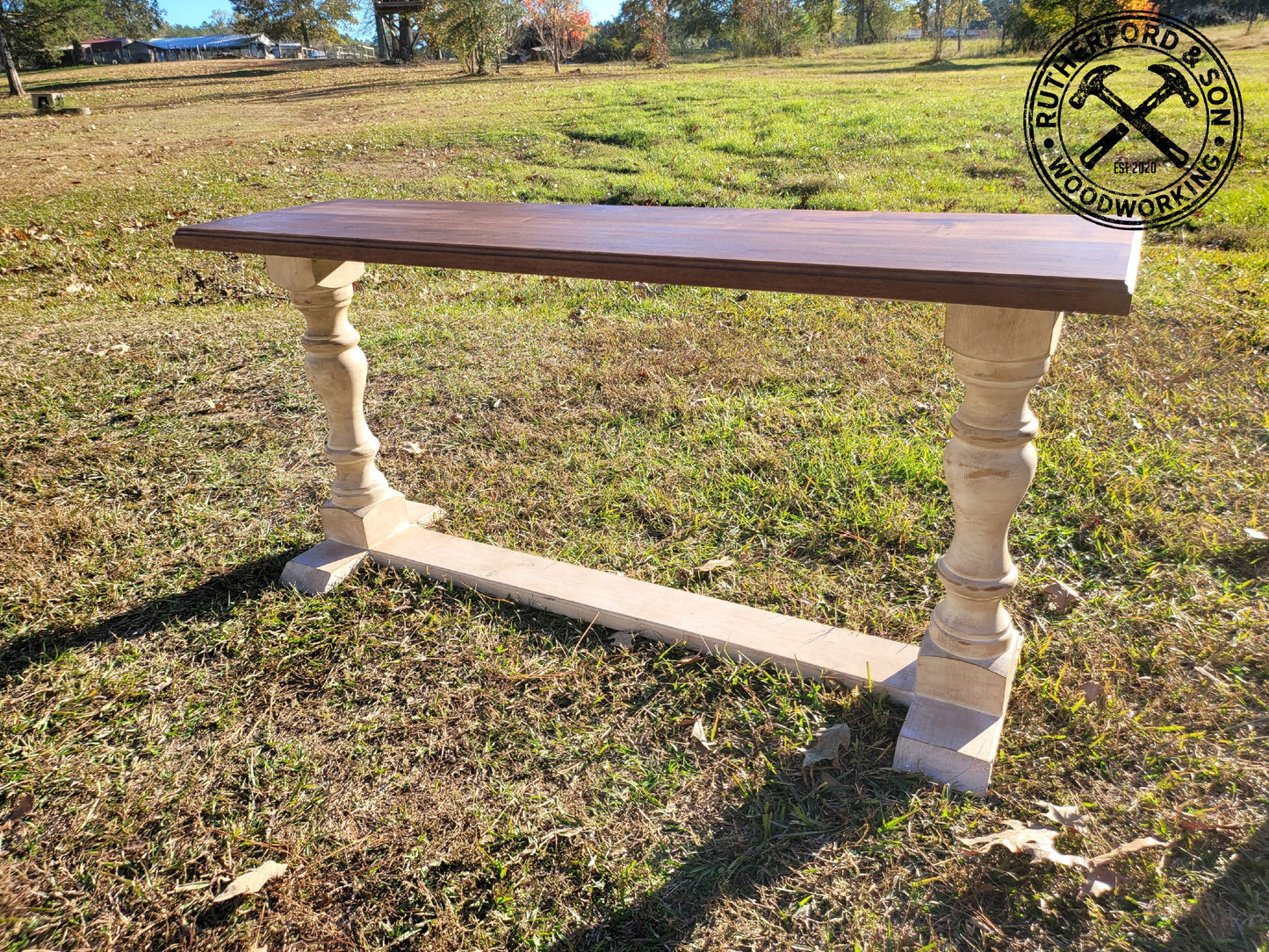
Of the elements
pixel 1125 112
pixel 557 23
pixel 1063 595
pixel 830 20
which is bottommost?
pixel 1063 595

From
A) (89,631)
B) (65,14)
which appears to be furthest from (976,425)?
(65,14)

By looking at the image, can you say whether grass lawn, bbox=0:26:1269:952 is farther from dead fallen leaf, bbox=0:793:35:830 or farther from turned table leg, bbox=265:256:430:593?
turned table leg, bbox=265:256:430:593

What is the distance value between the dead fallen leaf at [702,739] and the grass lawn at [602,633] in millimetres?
34

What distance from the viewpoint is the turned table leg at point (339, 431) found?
2.61 metres

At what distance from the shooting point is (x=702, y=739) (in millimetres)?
2131

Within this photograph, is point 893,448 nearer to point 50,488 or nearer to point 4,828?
point 4,828

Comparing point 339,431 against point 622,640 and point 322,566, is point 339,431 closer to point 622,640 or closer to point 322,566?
point 322,566

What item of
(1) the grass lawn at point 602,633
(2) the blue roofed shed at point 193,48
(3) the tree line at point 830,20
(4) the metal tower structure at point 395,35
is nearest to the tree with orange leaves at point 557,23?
(3) the tree line at point 830,20

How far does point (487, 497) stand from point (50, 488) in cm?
187

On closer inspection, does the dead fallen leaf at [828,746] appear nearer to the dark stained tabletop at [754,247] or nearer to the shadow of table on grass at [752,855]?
the shadow of table on grass at [752,855]

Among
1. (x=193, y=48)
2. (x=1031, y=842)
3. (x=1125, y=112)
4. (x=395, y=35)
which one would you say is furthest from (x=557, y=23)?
(x=193, y=48)

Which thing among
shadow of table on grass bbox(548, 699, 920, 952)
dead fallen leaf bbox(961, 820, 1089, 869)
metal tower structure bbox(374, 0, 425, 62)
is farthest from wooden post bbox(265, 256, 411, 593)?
metal tower structure bbox(374, 0, 425, 62)

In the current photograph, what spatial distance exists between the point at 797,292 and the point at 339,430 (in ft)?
6.08

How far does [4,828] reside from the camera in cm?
197
